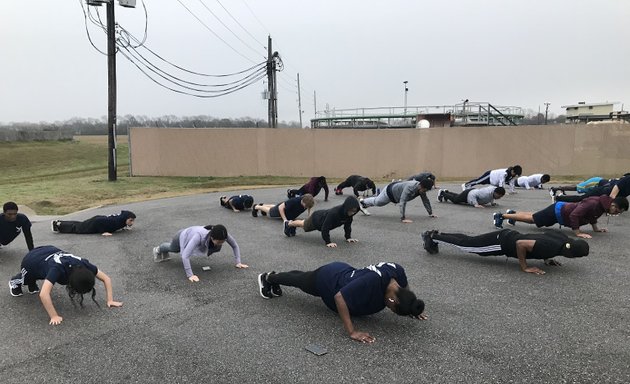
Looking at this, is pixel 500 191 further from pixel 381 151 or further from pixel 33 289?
pixel 381 151

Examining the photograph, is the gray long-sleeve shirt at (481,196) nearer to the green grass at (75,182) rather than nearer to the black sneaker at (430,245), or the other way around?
the black sneaker at (430,245)

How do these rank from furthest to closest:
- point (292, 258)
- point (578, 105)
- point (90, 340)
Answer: point (578, 105)
point (292, 258)
point (90, 340)

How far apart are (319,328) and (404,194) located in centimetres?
542

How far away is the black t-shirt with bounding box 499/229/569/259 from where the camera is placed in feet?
17.3

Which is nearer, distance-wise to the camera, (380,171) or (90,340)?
(90,340)

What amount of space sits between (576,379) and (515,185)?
12207 mm

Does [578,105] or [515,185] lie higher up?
[578,105]

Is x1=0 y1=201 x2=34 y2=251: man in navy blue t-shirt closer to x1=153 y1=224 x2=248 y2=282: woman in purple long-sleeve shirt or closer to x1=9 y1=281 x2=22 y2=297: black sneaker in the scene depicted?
x1=9 y1=281 x2=22 y2=297: black sneaker

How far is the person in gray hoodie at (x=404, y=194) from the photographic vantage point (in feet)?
28.3

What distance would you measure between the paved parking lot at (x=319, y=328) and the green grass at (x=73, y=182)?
658cm

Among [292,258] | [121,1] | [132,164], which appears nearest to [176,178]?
[132,164]

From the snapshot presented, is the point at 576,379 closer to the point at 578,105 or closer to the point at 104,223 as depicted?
the point at 104,223

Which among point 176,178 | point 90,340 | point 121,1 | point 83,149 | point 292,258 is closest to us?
point 90,340

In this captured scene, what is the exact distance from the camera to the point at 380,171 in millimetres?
20047
